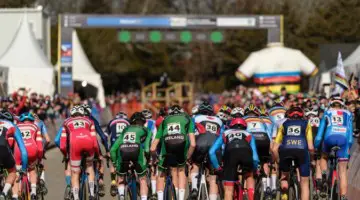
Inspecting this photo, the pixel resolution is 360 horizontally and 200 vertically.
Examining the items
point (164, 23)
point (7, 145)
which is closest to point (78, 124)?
point (7, 145)

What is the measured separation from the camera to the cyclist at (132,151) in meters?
14.7

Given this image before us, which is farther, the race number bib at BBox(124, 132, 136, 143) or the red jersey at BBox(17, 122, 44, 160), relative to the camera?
the red jersey at BBox(17, 122, 44, 160)

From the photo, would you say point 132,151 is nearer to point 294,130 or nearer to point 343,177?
point 294,130

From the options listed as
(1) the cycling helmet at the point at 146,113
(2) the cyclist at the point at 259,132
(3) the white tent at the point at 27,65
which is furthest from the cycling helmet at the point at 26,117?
(3) the white tent at the point at 27,65

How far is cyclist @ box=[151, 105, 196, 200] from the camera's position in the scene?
14930 millimetres

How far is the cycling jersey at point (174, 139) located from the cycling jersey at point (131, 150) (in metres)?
0.29

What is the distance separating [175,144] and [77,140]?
1.57 meters

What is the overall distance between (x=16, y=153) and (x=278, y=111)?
18.5ft

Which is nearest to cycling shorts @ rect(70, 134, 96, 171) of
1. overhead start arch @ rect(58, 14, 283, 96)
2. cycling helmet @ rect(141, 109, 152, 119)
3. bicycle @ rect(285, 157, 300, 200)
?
cycling helmet @ rect(141, 109, 152, 119)

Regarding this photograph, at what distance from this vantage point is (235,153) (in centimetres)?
1357

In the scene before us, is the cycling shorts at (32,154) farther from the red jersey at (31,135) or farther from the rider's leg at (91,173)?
the rider's leg at (91,173)

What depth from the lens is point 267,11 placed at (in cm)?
7581

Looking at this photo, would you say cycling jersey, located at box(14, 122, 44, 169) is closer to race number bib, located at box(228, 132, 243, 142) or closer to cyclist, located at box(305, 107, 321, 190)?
race number bib, located at box(228, 132, 243, 142)

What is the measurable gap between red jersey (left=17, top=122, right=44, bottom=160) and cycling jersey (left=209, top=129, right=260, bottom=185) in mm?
3688
